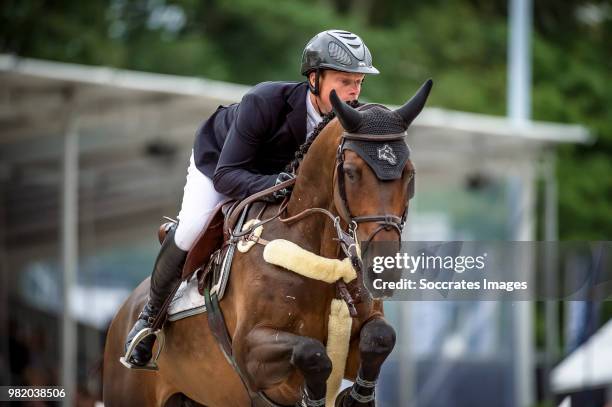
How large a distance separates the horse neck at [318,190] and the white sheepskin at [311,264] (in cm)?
8

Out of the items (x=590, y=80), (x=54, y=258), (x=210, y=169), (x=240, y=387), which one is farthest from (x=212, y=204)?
(x=590, y=80)

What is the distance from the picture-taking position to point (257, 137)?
5.91 meters

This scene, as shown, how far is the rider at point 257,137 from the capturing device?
5.75 metres

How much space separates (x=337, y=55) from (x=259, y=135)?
579 millimetres

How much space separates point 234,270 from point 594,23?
2662cm

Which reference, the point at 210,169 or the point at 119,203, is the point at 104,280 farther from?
the point at 210,169

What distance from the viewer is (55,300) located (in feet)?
74.9

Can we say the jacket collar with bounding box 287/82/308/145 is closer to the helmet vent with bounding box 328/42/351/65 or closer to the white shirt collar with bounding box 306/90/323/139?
the white shirt collar with bounding box 306/90/323/139

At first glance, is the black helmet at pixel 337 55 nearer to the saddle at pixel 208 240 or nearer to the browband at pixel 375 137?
the browband at pixel 375 137

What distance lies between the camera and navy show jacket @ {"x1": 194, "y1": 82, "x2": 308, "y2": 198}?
A: 19.2ft

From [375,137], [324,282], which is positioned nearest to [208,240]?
[324,282]
